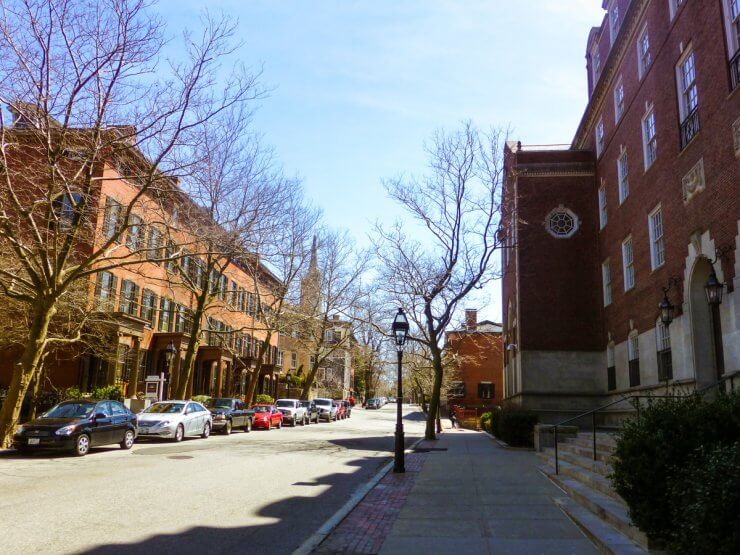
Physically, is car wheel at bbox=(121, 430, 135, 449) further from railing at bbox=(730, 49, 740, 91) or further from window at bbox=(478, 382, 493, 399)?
window at bbox=(478, 382, 493, 399)

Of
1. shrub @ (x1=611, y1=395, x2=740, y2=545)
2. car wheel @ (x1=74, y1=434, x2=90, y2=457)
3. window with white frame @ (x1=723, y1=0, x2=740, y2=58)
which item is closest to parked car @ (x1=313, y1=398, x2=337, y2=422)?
car wheel @ (x1=74, y1=434, x2=90, y2=457)

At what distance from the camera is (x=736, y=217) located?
13.3 meters

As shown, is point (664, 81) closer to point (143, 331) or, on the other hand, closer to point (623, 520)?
point (623, 520)

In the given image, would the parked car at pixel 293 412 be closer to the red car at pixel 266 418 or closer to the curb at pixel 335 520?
the red car at pixel 266 418

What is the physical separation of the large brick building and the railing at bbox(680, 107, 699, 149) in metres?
0.05

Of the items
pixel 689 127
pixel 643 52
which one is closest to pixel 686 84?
pixel 689 127

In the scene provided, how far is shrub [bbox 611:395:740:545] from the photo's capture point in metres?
5.66

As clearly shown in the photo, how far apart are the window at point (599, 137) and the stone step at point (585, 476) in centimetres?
1681

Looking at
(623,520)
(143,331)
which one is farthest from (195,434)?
(623,520)

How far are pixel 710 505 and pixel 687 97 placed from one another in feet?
50.5

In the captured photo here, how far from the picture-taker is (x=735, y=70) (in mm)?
13625

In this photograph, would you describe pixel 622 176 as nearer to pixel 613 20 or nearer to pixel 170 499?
pixel 613 20

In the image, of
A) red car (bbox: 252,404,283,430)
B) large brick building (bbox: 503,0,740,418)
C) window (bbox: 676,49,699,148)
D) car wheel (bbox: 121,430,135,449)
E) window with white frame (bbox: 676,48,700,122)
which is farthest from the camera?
red car (bbox: 252,404,283,430)

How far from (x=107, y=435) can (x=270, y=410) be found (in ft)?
52.0
